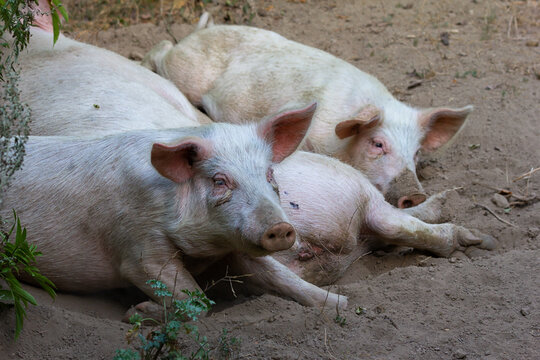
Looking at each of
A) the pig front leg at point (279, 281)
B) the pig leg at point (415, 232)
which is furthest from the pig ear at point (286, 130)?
the pig leg at point (415, 232)

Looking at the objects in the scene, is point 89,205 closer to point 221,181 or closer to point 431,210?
point 221,181

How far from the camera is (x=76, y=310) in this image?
398 cm

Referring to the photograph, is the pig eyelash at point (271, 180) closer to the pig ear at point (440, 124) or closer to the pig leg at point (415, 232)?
the pig leg at point (415, 232)

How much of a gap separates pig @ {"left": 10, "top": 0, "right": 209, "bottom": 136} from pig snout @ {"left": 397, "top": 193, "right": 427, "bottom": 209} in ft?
5.15

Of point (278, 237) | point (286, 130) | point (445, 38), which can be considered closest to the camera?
point (278, 237)

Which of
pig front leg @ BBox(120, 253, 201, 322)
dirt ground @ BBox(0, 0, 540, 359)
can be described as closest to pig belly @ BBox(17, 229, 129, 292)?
dirt ground @ BBox(0, 0, 540, 359)

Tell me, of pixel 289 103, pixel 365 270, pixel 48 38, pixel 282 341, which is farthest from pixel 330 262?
pixel 48 38

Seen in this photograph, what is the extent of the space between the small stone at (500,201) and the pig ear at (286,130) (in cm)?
208

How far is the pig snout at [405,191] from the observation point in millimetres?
5277

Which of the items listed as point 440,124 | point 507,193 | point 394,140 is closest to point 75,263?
point 394,140

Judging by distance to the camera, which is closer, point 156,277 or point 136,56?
point 156,277

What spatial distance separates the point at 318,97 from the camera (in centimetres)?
623

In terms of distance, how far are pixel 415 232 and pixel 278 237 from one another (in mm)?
1718

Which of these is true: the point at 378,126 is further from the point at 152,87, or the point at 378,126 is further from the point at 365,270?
the point at 152,87
